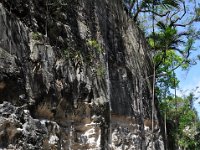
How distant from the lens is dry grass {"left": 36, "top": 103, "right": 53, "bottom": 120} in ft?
16.5

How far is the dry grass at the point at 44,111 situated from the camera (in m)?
5.02

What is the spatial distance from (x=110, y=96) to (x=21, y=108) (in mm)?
3111

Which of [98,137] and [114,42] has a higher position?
[114,42]

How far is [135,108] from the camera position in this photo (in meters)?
8.47

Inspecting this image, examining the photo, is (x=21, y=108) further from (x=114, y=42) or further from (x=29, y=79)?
(x=114, y=42)

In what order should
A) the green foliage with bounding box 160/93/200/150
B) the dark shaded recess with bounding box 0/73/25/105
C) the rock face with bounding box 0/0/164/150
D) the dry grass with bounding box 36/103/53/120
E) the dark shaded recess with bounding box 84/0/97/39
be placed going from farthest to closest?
1. the green foliage with bounding box 160/93/200/150
2. the dark shaded recess with bounding box 84/0/97/39
3. the dry grass with bounding box 36/103/53/120
4. the rock face with bounding box 0/0/164/150
5. the dark shaded recess with bounding box 0/73/25/105

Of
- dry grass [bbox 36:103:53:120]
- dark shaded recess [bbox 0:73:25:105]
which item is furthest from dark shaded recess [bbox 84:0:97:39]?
dark shaded recess [bbox 0:73:25:105]

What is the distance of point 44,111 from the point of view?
5.13 metres

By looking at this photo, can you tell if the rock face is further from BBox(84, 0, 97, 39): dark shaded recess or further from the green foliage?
the green foliage

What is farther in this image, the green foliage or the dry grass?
the green foliage

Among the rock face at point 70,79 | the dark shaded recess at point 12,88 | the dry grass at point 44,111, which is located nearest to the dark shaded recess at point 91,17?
the rock face at point 70,79

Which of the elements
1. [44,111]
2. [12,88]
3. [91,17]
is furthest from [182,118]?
[12,88]

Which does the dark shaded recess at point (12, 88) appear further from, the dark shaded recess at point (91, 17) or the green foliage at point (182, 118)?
the green foliage at point (182, 118)

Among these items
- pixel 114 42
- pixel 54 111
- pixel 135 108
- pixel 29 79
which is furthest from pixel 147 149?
pixel 29 79
